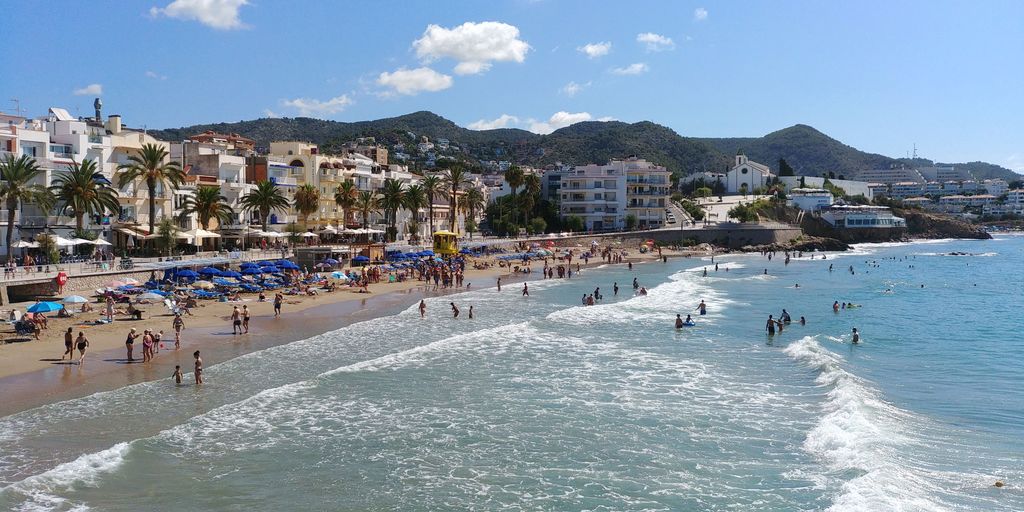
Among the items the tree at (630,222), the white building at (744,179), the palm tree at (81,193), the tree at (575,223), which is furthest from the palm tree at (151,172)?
the white building at (744,179)

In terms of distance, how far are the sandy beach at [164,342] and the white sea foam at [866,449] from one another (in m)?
17.8

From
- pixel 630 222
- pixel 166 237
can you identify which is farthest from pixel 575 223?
pixel 166 237

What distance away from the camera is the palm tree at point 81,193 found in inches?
1572

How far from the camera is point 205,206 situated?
162ft

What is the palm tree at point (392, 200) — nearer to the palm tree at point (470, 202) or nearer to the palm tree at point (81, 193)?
the palm tree at point (470, 202)

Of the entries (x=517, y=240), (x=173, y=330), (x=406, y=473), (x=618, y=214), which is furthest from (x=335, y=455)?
(x=618, y=214)

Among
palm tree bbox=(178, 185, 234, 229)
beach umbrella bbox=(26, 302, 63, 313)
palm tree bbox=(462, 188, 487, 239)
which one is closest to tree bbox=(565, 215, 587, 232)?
palm tree bbox=(462, 188, 487, 239)

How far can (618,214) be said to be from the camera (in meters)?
99.8

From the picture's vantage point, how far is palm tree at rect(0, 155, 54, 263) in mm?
36531

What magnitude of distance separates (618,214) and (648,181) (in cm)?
591

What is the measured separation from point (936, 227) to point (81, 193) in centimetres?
14986

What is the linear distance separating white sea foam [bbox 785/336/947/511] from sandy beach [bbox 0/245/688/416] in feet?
58.6

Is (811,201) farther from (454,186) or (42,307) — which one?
(42,307)

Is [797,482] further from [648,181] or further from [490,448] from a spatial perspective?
[648,181]
